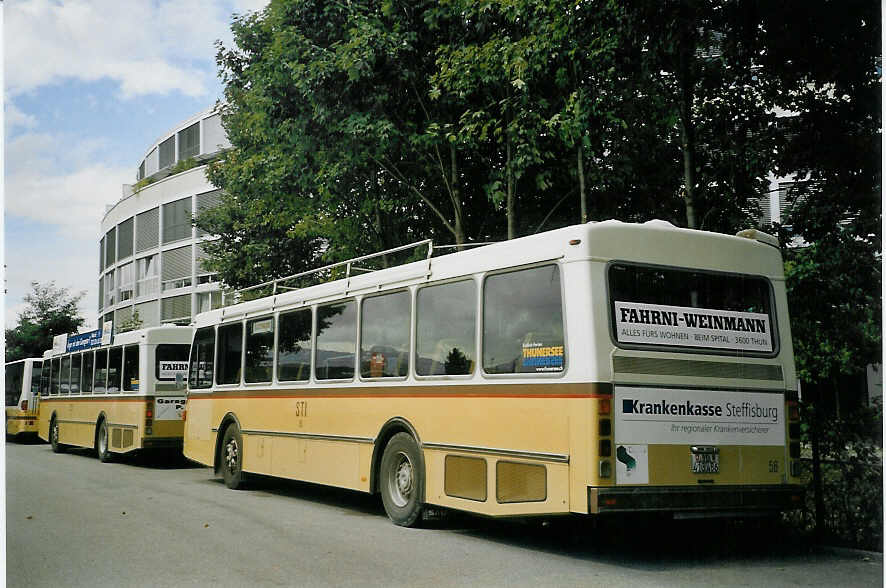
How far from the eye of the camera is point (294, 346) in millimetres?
13562

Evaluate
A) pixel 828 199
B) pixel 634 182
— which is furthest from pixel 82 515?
pixel 634 182

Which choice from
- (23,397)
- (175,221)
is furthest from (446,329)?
(175,221)

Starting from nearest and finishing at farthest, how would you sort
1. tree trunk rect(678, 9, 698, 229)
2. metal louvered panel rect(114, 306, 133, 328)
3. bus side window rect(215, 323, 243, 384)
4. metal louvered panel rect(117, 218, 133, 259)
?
1. tree trunk rect(678, 9, 698, 229)
2. bus side window rect(215, 323, 243, 384)
3. metal louvered panel rect(114, 306, 133, 328)
4. metal louvered panel rect(117, 218, 133, 259)

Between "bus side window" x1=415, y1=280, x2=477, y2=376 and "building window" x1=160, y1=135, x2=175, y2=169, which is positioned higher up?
"building window" x1=160, y1=135, x2=175, y2=169

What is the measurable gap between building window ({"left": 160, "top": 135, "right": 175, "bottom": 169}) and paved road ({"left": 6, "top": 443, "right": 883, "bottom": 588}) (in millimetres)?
51831

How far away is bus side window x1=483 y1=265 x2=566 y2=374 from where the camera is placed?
8703mm

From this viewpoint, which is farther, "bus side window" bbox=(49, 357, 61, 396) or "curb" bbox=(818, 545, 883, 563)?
"bus side window" bbox=(49, 357, 61, 396)

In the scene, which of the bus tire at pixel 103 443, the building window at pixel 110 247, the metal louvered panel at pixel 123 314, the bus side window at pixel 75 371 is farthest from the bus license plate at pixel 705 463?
the building window at pixel 110 247

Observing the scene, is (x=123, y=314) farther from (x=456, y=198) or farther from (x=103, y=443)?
(x=456, y=198)

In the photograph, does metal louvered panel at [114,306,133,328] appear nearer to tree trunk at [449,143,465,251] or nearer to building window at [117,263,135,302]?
building window at [117,263,135,302]

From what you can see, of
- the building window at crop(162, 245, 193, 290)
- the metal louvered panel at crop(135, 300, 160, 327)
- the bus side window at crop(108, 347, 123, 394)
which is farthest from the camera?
the metal louvered panel at crop(135, 300, 160, 327)

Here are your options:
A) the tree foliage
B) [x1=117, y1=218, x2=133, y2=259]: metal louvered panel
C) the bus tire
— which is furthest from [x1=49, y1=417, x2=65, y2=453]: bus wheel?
[x1=117, y1=218, x2=133, y2=259]: metal louvered panel

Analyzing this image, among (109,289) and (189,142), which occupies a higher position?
(189,142)

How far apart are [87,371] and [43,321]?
89.1 feet
